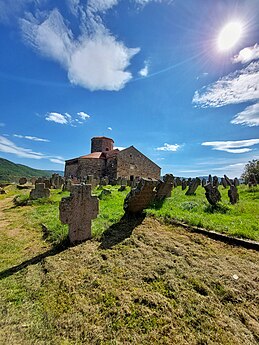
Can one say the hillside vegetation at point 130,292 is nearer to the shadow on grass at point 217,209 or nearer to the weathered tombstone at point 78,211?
the weathered tombstone at point 78,211

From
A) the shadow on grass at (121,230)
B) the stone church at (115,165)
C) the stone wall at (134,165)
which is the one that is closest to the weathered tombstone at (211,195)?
the shadow on grass at (121,230)

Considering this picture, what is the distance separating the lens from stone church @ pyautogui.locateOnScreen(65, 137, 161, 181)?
107 feet

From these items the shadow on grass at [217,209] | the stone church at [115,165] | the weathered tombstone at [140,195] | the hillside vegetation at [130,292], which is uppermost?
the stone church at [115,165]

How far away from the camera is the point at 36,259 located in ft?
13.1

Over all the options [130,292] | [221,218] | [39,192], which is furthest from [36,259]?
[39,192]

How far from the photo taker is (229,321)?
234cm

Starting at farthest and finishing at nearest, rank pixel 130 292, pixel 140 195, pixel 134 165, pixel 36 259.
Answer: pixel 134 165, pixel 140 195, pixel 36 259, pixel 130 292

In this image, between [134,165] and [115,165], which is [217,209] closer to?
[115,165]

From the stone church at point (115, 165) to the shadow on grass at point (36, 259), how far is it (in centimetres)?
2679

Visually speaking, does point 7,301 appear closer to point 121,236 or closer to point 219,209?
point 121,236

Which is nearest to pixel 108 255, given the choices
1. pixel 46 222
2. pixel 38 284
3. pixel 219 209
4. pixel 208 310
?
pixel 38 284

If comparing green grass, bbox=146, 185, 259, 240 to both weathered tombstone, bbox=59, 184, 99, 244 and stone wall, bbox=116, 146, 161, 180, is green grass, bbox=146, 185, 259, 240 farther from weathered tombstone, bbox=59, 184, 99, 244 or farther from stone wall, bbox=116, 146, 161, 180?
stone wall, bbox=116, 146, 161, 180

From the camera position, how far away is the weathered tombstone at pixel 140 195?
18.6ft

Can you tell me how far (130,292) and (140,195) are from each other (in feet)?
10.4
